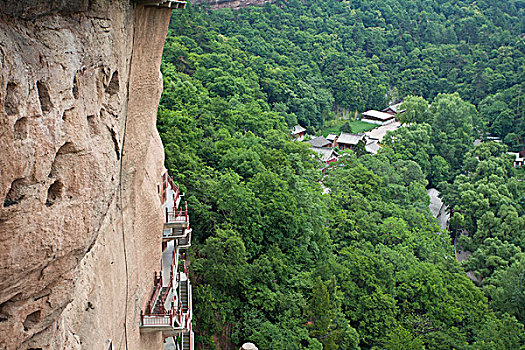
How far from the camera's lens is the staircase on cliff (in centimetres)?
1212

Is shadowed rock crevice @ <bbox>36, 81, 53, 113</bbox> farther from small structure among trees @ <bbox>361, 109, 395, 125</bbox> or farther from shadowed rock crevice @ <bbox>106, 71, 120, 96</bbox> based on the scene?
small structure among trees @ <bbox>361, 109, 395, 125</bbox>

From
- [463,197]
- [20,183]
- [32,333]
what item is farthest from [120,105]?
[463,197]

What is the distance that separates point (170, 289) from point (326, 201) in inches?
936

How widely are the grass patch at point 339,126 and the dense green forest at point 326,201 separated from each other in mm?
1245

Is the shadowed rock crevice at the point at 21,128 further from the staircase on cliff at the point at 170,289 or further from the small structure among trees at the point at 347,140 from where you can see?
the small structure among trees at the point at 347,140

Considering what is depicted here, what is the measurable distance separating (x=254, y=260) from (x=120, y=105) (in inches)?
665

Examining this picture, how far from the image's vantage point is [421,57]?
85.2 metres

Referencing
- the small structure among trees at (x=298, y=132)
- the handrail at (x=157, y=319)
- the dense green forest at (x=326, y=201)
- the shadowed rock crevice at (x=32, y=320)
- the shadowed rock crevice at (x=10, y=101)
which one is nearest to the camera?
the shadowed rock crevice at (x=10, y=101)

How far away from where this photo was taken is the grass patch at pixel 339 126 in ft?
220

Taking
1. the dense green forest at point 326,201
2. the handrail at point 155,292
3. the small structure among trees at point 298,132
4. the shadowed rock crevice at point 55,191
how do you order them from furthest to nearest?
the small structure among trees at point 298,132 < the dense green forest at point 326,201 < the handrail at point 155,292 < the shadowed rock crevice at point 55,191

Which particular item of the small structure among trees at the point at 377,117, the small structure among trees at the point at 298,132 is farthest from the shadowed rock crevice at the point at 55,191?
the small structure among trees at the point at 377,117

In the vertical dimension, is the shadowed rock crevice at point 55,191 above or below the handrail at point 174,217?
above

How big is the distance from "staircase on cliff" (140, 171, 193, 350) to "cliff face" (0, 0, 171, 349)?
1.51 m

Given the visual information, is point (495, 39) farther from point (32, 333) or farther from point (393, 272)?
point (32, 333)
